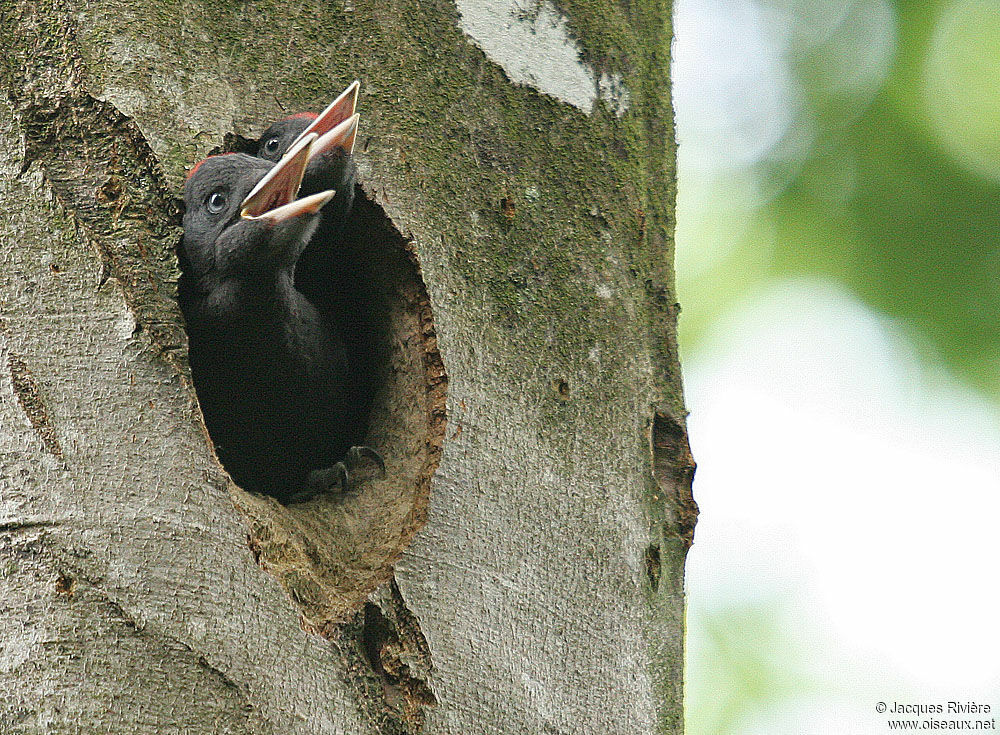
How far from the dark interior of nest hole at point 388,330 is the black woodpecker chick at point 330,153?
0.03 metres

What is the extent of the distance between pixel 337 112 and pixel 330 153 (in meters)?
0.13

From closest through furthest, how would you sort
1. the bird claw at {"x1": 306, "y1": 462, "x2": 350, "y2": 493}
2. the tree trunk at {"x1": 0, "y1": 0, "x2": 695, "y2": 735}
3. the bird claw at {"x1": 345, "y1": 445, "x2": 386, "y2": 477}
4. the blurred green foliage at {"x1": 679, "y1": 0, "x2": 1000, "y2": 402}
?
the tree trunk at {"x1": 0, "y1": 0, "x2": 695, "y2": 735}, the bird claw at {"x1": 345, "y1": 445, "x2": 386, "y2": 477}, the bird claw at {"x1": 306, "y1": 462, "x2": 350, "y2": 493}, the blurred green foliage at {"x1": 679, "y1": 0, "x2": 1000, "y2": 402}

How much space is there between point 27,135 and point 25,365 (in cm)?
44

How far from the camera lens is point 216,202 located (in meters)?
2.63

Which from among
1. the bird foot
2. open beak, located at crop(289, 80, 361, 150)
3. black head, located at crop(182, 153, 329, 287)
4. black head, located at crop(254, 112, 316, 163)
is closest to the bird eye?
black head, located at crop(182, 153, 329, 287)

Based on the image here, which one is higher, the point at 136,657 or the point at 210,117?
the point at 210,117

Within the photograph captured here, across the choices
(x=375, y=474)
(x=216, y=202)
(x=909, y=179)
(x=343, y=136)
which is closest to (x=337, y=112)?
(x=343, y=136)

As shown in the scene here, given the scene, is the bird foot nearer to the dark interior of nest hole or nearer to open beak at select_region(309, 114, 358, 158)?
the dark interior of nest hole

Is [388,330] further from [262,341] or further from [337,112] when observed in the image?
[262,341]

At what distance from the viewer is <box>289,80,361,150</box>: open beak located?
2045mm

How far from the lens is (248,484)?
10.2 ft

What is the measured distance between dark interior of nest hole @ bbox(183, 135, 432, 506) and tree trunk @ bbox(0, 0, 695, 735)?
0.01m

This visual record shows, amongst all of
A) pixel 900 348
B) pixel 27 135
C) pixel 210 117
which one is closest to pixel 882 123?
pixel 900 348

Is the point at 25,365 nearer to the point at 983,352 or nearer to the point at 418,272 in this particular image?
the point at 418,272
